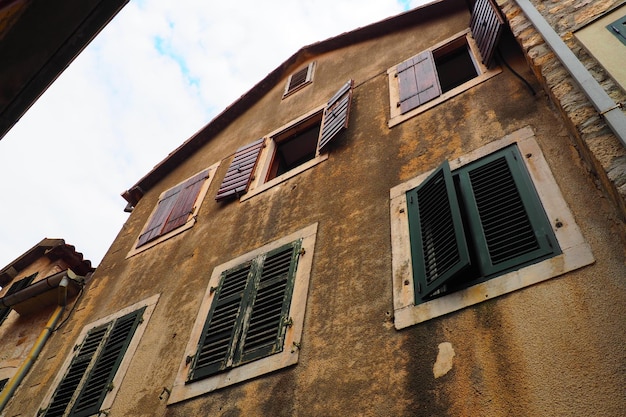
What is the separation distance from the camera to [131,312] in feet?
19.7

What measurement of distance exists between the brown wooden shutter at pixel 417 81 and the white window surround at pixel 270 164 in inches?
51.0

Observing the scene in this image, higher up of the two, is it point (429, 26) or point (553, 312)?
point (429, 26)

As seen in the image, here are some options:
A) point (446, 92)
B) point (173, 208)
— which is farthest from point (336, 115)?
point (173, 208)

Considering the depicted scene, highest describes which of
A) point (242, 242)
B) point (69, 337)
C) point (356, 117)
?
point (356, 117)

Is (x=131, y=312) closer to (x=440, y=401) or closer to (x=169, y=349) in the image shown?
(x=169, y=349)

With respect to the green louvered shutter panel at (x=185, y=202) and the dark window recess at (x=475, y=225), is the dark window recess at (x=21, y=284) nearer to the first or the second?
the green louvered shutter panel at (x=185, y=202)

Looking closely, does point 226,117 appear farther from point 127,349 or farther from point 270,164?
point 127,349

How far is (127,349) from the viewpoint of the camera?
17.8ft

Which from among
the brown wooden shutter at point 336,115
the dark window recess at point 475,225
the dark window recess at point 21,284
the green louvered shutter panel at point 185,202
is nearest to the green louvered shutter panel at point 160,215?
the green louvered shutter panel at point 185,202

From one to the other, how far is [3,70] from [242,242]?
3867 millimetres

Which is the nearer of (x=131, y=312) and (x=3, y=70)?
(x=3, y=70)

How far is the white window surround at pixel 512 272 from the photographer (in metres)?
3.11

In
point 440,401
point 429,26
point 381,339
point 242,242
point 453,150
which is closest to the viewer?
point 440,401

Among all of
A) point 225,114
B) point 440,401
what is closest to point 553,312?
point 440,401
